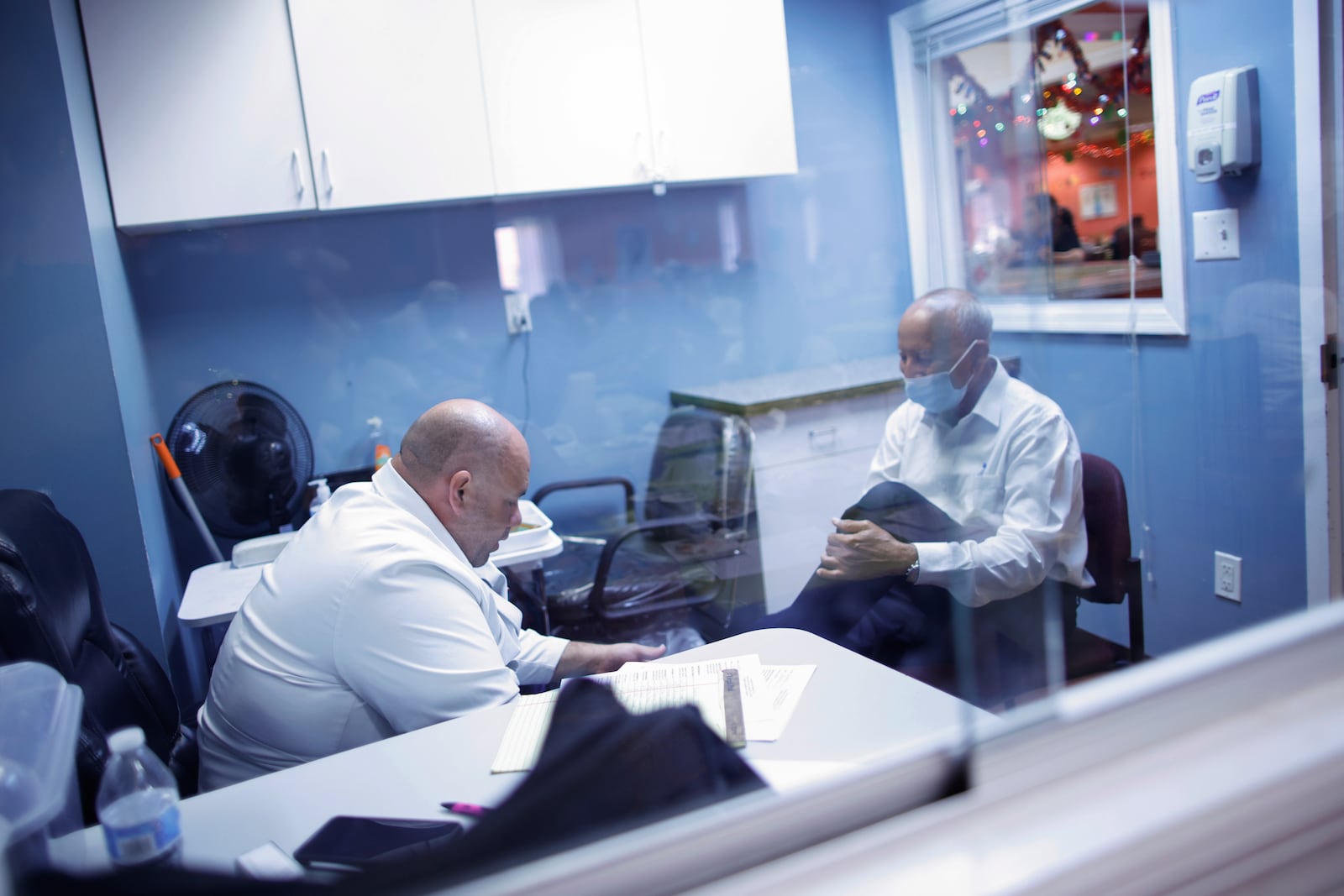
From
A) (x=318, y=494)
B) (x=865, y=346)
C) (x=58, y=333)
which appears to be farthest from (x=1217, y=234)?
(x=58, y=333)

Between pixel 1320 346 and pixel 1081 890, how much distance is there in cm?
209

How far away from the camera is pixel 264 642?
1.44m

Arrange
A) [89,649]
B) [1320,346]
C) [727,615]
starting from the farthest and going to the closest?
1. [727,615]
2. [1320,346]
3. [89,649]

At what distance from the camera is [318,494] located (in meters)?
2.50

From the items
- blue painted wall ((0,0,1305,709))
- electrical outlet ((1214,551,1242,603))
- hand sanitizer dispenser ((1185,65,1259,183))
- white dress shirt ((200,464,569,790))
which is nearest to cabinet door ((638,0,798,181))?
blue painted wall ((0,0,1305,709))

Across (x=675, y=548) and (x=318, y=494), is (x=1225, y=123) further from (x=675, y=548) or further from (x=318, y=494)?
(x=318, y=494)

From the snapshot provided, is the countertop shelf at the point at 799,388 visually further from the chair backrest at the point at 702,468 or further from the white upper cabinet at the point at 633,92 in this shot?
the white upper cabinet at the point at 633,92

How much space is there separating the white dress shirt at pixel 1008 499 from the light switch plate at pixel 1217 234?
72 cm

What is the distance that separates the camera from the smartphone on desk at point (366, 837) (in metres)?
0.80

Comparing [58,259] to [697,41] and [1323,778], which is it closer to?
[697,41]

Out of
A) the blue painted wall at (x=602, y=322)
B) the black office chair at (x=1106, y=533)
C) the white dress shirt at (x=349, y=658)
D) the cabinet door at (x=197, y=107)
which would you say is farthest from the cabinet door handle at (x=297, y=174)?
the black office chair at (x=1106, y=533)

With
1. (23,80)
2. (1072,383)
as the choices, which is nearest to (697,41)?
(1072,383)

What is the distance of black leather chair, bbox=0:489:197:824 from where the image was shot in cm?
114

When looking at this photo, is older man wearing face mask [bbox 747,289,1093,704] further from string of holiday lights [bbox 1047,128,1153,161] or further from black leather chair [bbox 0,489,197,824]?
black leather chair [bbox 0,489,197,824]
